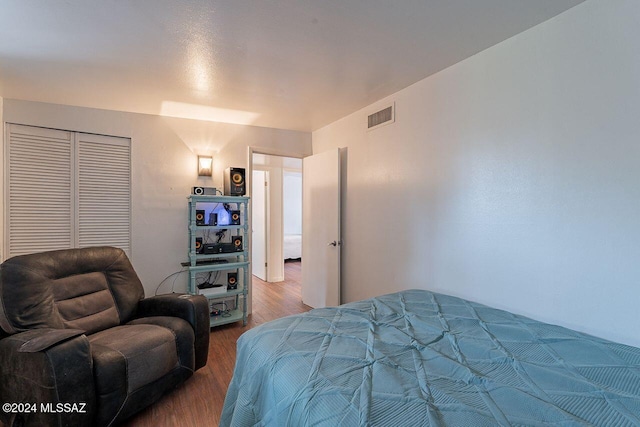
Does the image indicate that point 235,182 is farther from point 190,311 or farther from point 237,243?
point 190,311

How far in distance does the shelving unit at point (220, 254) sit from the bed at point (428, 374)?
6.10 ft

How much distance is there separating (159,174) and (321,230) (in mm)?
2006

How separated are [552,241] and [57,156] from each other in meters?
4.20

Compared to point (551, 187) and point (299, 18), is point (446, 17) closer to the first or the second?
point (299, 18)

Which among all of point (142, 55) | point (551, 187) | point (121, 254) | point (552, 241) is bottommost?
point (121, 254)

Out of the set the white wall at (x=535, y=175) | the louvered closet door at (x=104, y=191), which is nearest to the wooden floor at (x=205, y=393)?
the louvered closet door at (x=104, y=191)

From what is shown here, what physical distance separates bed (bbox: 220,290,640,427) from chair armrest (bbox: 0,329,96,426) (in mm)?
813

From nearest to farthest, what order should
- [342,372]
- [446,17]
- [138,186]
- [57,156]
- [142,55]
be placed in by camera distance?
[342,372] → [446,17] → [142,55] → [57,156] → [138,186]

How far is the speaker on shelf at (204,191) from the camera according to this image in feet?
10.4

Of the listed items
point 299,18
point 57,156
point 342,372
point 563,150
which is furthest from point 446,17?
point 57,156

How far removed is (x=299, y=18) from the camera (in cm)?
163

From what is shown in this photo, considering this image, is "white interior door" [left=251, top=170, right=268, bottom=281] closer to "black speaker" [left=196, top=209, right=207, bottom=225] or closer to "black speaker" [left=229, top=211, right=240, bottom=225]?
"black speaker" [left=229, top=211, right=240, bottom=225]

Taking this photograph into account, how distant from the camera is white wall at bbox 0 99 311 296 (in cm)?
307

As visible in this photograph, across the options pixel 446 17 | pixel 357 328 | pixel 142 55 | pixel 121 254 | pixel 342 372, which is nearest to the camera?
pixel 342 372
